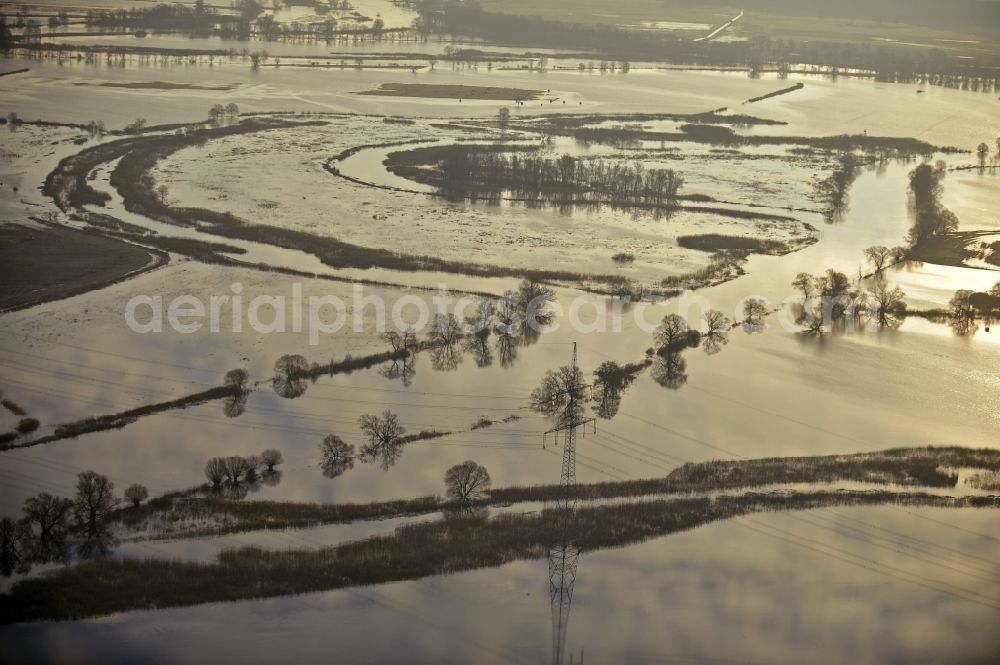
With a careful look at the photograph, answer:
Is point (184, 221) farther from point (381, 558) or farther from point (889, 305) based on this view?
point (381, 558)

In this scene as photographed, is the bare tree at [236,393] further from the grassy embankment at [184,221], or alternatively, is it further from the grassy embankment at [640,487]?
the grassy embankment at [184,221]

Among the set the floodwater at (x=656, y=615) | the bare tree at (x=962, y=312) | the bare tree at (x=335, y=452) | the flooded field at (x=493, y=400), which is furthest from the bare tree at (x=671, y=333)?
the bare tree at (x=335, y=452)

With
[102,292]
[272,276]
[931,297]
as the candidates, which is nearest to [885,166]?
[931,297]

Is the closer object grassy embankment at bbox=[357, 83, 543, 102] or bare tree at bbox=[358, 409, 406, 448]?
bare tree at bbox=[358, 409, 406, 448]

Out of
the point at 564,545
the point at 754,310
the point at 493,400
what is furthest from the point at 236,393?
the point at 754,310

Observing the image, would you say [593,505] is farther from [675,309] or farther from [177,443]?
[675,309]

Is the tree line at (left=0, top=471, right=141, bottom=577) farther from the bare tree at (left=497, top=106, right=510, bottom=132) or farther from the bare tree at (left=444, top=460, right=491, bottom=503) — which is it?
the bare tree at (left=497, top=106, right=510, bottom=132)

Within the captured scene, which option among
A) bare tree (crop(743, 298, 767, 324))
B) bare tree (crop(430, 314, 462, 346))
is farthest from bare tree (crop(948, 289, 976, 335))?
bare tree (crop(430, 314, 462, 346))
